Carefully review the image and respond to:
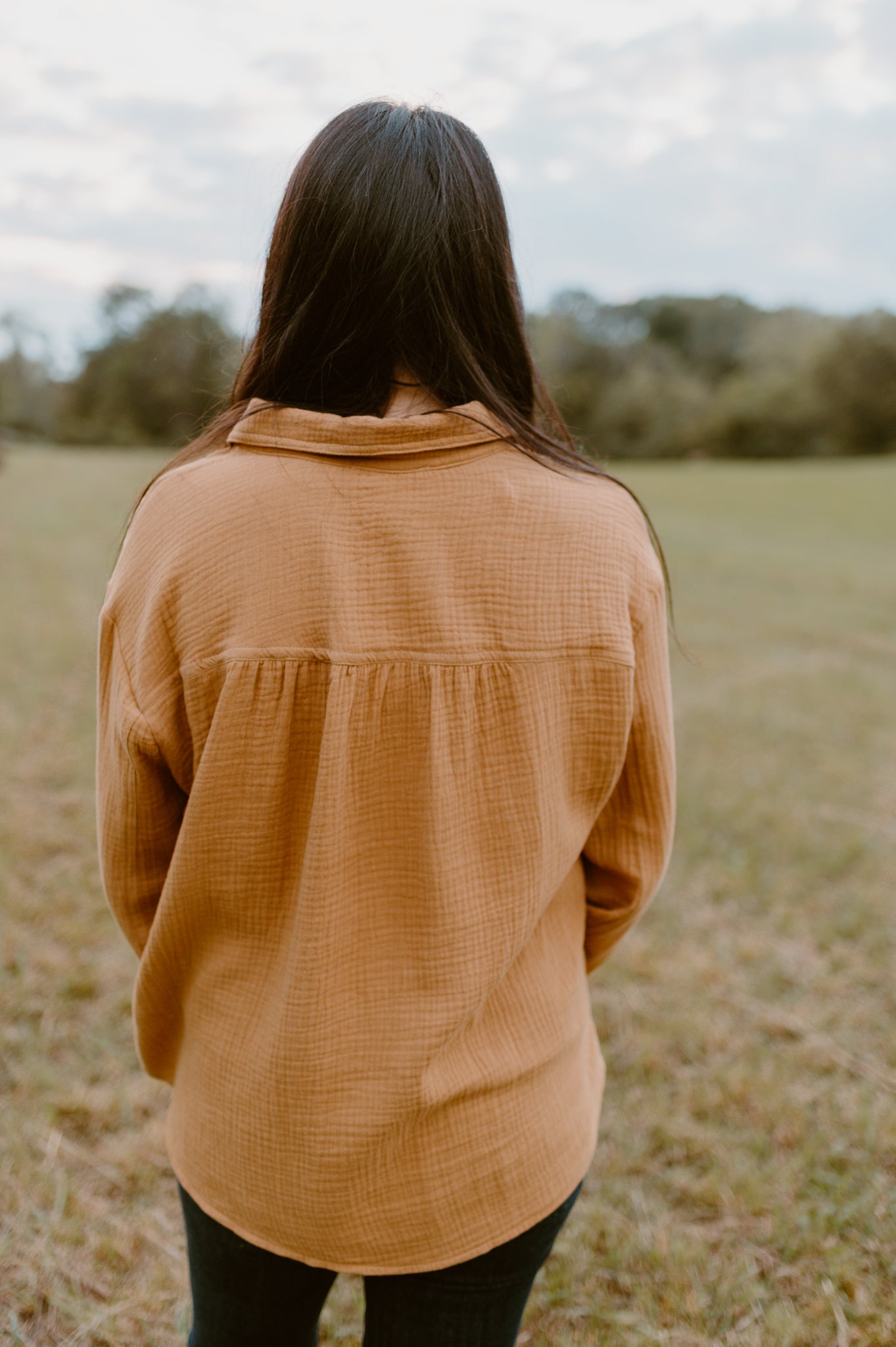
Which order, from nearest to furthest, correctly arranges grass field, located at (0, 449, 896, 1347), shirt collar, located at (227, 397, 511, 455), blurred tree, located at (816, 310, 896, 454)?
1. shirt collar, located at (227, 397, 511, 455)
2. grass field, located at (0, 449, 896, 1347)
3. blurred tree, located at (816, 310, 896, 454)

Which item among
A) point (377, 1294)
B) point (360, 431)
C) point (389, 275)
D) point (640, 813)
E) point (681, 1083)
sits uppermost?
point (389, 275)

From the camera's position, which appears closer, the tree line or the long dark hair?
the long dark hair

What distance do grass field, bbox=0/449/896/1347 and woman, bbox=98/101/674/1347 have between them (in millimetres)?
548

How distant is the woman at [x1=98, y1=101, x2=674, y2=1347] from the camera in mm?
895

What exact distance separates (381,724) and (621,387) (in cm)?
4220

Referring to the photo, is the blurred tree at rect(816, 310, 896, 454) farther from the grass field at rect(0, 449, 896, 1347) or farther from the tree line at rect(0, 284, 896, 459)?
the grass field at rect(0, 449, 896, 1347)

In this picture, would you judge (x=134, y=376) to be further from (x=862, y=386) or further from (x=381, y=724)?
(x=381, y=724)

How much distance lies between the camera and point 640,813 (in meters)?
1.16

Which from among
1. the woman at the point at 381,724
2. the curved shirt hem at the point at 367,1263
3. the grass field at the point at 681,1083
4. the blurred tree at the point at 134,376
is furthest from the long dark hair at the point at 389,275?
the blurred tree at the point at 134,376

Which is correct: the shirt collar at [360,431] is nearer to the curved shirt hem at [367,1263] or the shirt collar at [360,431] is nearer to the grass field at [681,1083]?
the grass field at [681,1083]

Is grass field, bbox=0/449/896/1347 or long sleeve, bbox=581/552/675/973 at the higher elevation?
long sleeve, bbox=581/552/675/973

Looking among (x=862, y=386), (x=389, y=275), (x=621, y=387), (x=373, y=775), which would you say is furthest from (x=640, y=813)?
(x=621, y=387)

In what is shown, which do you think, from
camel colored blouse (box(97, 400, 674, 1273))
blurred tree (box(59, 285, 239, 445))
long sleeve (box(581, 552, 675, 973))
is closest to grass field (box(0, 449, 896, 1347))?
camel colored blouse (box(97, 400, 674, 1273))

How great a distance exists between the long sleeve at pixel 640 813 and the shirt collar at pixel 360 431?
0.86 ft
